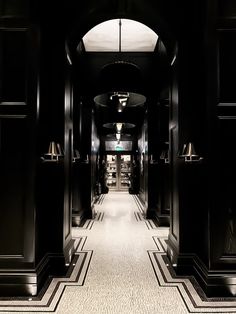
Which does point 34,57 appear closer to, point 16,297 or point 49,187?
point 49,187

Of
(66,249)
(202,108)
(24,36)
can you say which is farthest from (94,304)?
(24,36)

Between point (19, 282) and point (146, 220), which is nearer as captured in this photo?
point (19, 282)

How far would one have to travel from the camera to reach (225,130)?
3.30 m

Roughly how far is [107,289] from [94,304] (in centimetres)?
42

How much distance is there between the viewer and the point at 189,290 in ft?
11.1

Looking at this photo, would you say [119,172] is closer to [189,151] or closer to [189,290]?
[189,151]

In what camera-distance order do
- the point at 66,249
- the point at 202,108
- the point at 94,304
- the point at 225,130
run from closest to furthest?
the point at 94,304, the point at 225,130, the point at 202,108, the point at 66,249

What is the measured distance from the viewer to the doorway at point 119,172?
19.3 meters

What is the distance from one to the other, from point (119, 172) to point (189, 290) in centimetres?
1593

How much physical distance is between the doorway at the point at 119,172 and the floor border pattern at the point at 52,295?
1466 cm

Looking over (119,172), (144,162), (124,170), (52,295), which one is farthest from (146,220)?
Result: (124,170)

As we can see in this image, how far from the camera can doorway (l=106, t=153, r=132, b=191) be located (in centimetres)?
1927

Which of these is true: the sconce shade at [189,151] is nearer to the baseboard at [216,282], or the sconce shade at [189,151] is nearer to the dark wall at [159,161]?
the baseboard at [216,282]

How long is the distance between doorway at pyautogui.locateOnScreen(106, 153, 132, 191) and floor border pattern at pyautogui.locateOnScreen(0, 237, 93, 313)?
48.1 ft
